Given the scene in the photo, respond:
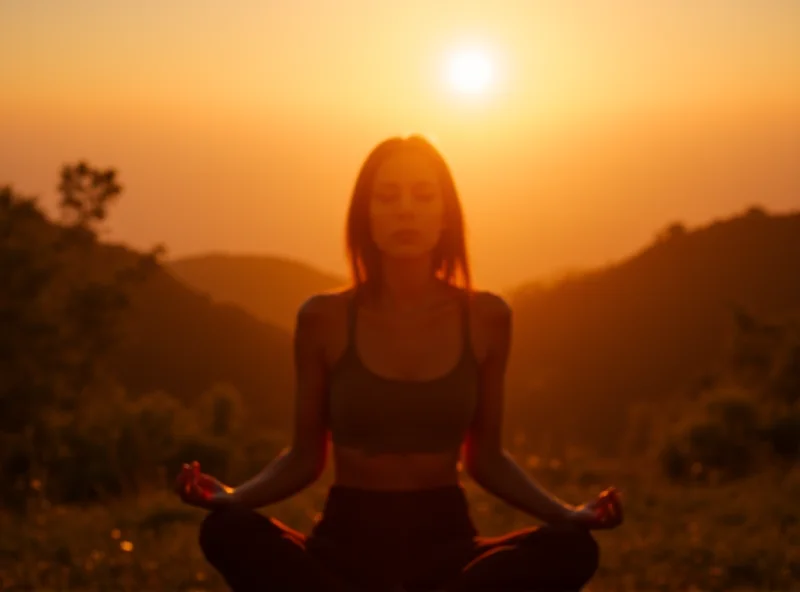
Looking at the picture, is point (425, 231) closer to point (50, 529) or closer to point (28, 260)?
point (50, 529)

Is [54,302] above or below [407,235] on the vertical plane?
below

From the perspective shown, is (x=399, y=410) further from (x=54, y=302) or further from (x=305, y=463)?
(x=54, y=302)

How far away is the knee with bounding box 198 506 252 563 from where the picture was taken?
3.14 metres

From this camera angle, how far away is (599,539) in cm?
773

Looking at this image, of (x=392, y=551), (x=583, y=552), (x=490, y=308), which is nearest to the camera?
(x=583, y=552)

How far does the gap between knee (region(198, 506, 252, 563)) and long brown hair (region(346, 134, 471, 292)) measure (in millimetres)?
895

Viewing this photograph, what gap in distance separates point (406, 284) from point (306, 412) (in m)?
0.53

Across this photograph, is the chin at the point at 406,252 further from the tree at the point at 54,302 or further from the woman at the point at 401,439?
the tree at the point at 54,302

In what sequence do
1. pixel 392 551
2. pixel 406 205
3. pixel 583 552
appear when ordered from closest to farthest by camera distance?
pixel 583 552 → pixel 392 551 → pixel 406 205

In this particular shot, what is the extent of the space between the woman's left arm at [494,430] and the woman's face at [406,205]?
299 mm

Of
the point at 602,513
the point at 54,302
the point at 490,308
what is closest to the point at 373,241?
the point at 490,308

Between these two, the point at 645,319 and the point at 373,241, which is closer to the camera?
the point at 373,241

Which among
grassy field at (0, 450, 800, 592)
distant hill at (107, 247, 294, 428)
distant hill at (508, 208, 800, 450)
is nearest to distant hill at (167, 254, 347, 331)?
distant hill at (107, 247, 294, 428)

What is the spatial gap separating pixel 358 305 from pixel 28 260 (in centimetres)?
1946
